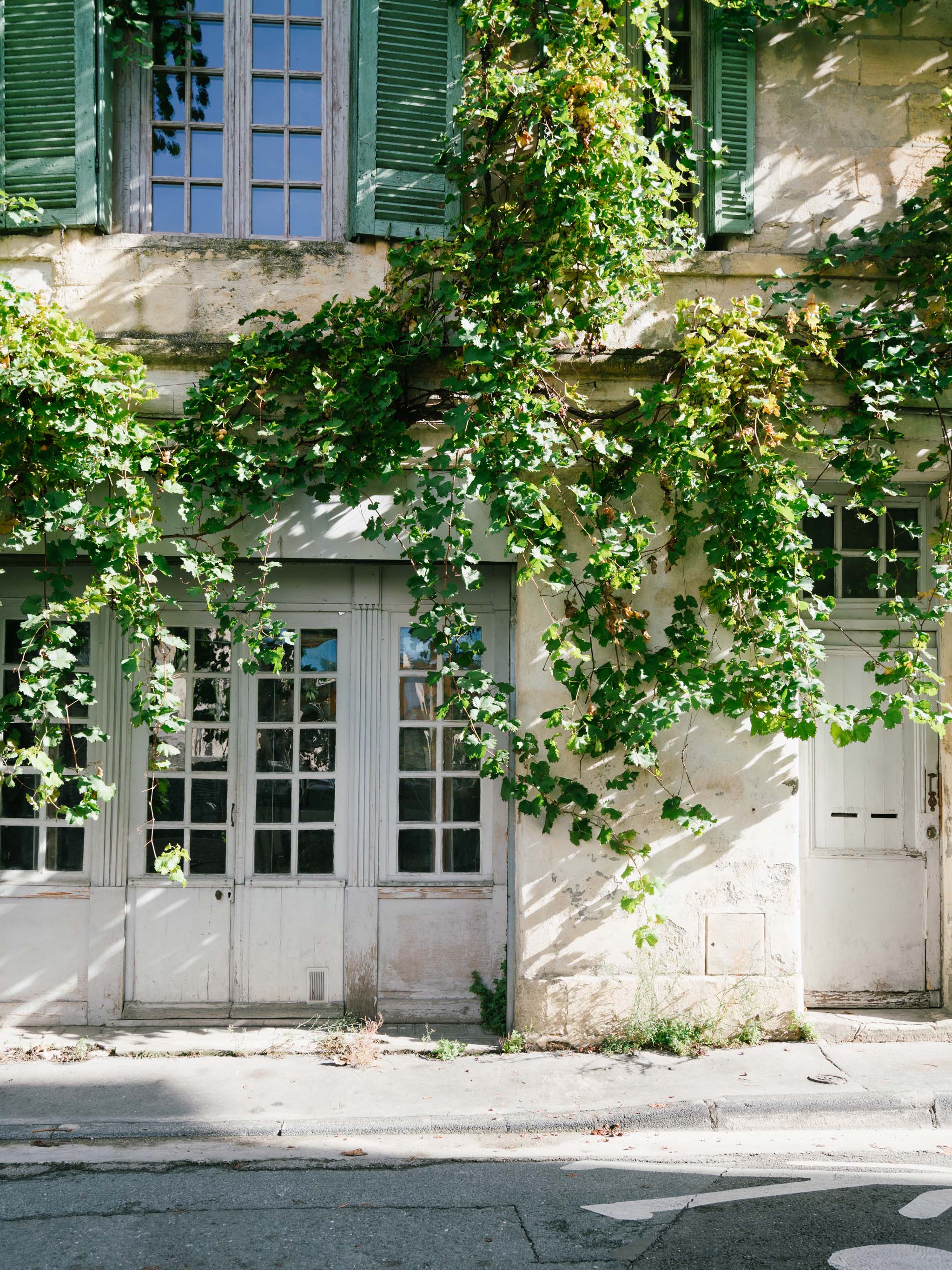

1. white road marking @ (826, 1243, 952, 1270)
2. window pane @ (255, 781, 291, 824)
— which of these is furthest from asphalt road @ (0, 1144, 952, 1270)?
window pane @ (255, 781, 291, 824)

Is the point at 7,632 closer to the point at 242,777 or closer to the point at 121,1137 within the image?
the point at 242,777

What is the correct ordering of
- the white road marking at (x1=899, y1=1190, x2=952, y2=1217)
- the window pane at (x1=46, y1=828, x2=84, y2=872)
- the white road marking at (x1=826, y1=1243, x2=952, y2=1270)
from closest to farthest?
the white road marking at (x1=826, y1=1243, x2=952, y2=1270) < the white road marking at (x1=899, y1=1190, x2=952, y2=1217) < the window pane at (x1=46, y1=828, x2=84, y2=872)

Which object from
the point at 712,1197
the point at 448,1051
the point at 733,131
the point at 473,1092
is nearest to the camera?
the point at 712,1197

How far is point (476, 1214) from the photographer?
12.9ft

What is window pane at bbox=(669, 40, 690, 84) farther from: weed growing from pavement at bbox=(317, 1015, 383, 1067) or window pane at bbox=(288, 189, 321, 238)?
weed growing from pavement at bbox=(317, 1015, 383, 1067)

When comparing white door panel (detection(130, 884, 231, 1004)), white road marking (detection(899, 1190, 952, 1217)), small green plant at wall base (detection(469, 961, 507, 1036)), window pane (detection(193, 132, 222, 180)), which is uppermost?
window pane (detection(193, 132, 222, 180))

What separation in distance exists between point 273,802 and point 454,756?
3.78ft

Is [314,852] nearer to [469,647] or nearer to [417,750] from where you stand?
[417,750]

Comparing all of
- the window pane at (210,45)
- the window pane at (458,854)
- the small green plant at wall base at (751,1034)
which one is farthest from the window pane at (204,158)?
the small green plant at wall base at (751,1034)

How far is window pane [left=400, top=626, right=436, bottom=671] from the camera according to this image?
6.33 metres

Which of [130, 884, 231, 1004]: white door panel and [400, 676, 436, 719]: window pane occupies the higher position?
[400, 676, 436, 719]: window pane

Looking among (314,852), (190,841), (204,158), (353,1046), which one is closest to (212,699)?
(190,841)

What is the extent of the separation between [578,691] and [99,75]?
14.7ft

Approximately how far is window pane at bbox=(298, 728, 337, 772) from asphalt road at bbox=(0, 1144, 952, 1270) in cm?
231
